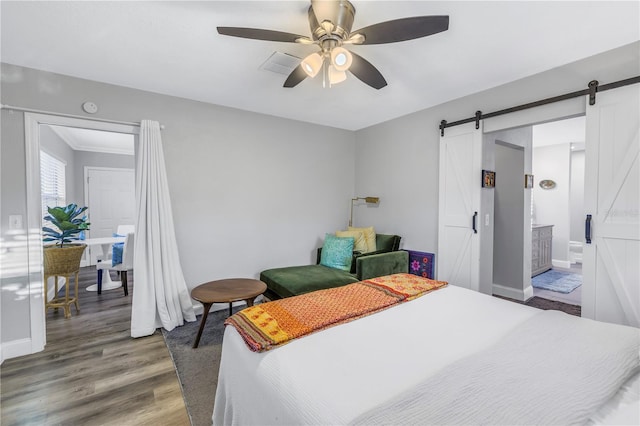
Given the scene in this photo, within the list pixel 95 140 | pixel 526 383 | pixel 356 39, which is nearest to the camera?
pixel 526 383

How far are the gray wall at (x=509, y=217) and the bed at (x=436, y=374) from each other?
2500 millimetres

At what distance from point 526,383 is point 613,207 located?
6.78 feet

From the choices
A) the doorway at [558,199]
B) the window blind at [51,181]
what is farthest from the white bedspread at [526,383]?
the window blind at [51,181]

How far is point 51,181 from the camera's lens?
15.2 feet

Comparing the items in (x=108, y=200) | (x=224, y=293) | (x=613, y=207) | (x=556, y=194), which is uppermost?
(x=556, y=194)

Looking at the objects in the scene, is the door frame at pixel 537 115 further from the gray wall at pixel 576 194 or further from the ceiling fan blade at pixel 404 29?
the gray wall at pixel 576 194

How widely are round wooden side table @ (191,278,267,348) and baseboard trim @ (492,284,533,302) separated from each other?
3236 mm

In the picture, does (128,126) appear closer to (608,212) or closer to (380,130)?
(380,130)

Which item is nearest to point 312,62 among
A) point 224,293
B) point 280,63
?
point 280,63

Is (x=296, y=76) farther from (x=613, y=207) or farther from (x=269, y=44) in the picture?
(x=613, y=207)

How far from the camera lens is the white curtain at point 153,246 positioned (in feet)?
9.35

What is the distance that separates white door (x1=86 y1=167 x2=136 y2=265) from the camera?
232 inches

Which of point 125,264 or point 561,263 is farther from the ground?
point 125,264

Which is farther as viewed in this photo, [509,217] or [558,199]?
[558,199]
